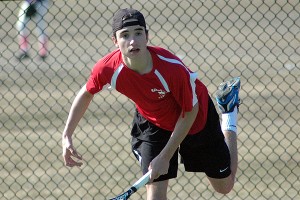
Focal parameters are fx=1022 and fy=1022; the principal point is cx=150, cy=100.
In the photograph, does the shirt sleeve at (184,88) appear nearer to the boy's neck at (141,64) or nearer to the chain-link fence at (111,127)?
the boy's neck at (141,64)

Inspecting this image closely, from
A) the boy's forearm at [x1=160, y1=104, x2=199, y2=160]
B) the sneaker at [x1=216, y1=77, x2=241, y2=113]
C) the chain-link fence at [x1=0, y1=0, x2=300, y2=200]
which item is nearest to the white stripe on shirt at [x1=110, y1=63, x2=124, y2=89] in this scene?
the boy's forearm at [x1=160, y1=104, x2=199, y2=160]

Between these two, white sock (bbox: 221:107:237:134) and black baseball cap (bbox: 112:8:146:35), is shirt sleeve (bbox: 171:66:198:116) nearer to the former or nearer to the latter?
black baseball cap (bbox: 112:8:146:35)

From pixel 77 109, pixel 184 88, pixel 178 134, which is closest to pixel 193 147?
pixel 178 134

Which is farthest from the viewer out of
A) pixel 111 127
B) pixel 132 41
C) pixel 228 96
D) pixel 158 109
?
pixel 111 127

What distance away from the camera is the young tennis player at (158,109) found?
6227 millimetres

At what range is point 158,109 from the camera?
6508mm

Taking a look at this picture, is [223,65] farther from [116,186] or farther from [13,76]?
[116,186]

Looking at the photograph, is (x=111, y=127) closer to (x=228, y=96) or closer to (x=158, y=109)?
(x=228, y=96)

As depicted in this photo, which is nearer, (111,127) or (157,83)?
(157,83)

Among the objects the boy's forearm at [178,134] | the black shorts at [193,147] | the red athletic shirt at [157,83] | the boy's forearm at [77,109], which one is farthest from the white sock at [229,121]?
the boy's forearm at [77,109]

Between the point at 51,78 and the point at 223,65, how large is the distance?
213cm

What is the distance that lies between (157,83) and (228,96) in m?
1.21

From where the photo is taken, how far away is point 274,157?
9250 mm

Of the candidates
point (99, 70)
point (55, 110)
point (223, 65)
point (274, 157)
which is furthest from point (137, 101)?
point (223, 65)
